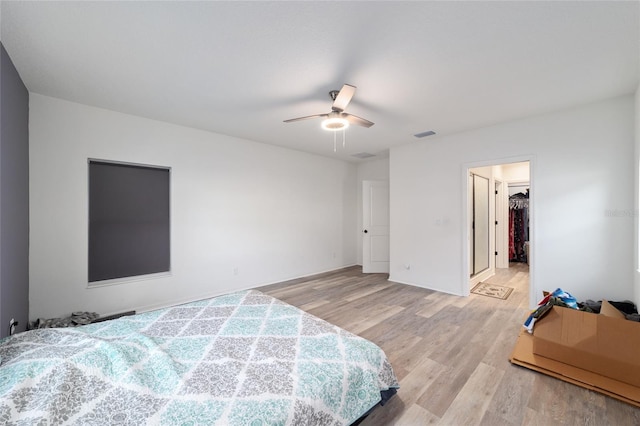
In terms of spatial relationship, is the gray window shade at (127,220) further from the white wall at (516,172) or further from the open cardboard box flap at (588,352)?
the white wall at (516,172)

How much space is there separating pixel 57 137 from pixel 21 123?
43 cm

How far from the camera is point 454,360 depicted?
2316 millimetres

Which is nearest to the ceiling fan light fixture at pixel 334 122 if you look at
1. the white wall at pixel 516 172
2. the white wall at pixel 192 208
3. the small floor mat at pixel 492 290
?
the white wall at pixel 192 208

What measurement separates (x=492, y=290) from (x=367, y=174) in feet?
11.4

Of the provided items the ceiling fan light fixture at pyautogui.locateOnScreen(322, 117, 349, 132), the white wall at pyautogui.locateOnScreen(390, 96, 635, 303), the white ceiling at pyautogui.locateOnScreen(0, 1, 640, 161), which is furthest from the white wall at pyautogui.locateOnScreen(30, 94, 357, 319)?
the white wall at pyautogui.locateOnScreen(390, 96, 635, 303)

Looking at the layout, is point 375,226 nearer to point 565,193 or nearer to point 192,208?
point 565,193

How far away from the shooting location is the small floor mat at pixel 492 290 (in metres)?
4.05

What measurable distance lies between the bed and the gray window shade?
1721mm

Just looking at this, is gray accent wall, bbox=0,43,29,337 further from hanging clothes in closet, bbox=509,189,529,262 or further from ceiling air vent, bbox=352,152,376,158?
hanging clothes in closet, bbox=509,189,529,262

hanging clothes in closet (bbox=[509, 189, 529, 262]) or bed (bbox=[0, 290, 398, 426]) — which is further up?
hanging clothes in closet (bbox=[509, 189, 529, 262])

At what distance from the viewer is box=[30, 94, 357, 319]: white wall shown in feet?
9.36

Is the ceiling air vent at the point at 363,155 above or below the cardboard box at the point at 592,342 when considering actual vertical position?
above

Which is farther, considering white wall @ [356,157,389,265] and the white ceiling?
white wall @ [356,157,389,265]

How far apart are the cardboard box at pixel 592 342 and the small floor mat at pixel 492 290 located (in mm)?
1807
